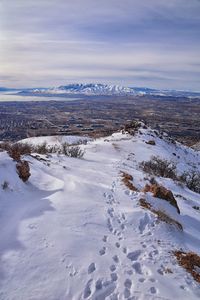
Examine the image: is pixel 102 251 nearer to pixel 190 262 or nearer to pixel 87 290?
pixel 87 290

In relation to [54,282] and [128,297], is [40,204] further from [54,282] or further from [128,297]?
[128,297]

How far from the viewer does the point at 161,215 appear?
13312 mm

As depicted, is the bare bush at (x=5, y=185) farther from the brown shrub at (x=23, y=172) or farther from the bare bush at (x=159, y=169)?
the bare bush at (x=159, y=169)

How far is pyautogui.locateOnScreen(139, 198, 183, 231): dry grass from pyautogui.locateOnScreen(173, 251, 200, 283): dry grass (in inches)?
87.3

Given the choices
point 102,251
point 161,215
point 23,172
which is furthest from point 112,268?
point 23,172

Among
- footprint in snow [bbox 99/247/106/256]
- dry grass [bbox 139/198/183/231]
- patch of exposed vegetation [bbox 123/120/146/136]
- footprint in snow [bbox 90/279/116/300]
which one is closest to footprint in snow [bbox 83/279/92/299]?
footprint in snow [bbox 90/279/116/300]

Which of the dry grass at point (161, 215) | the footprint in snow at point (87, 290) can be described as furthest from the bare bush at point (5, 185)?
the footprint in snow at point (87, 290)

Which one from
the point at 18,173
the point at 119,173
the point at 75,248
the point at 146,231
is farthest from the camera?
the point at 119,173

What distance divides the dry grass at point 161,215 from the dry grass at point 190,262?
222 centimetres

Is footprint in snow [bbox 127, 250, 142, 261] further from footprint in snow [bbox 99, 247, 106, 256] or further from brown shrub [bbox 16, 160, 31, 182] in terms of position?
brown shrub [bbox 16, 160, 31, 182]

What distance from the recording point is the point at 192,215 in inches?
651

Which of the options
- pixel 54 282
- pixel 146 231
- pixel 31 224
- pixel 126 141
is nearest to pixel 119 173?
pixel 146 231

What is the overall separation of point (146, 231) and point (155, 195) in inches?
162

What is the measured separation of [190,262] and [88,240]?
2869 millimetres
